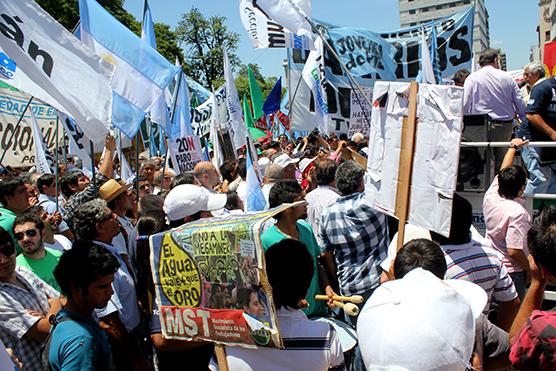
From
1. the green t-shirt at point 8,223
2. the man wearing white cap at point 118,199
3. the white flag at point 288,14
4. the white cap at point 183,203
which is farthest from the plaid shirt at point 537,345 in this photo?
the white flag at point 288,14

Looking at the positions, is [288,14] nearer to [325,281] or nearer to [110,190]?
[110,190]

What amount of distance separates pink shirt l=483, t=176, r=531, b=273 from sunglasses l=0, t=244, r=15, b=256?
10.8 feet

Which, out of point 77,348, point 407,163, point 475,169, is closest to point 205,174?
point 475,169

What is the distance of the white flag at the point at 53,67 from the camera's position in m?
3.78

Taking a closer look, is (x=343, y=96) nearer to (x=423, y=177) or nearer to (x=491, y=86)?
(x=491, y=86)

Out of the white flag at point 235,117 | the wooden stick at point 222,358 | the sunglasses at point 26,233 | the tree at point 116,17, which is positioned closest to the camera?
the wooden stick at point 222,358

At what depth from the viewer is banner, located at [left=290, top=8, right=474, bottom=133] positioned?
9.02m

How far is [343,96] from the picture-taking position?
9.57 metres

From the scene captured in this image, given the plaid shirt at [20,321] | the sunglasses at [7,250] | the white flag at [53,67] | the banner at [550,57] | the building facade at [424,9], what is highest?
the building facade at [424,9]

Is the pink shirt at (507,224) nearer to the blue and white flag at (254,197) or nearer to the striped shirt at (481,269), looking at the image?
the striped shirt at (481,269)

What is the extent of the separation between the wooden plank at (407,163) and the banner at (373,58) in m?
5.84

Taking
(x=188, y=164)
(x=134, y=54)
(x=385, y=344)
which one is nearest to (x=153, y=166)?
(x=188, y=164)

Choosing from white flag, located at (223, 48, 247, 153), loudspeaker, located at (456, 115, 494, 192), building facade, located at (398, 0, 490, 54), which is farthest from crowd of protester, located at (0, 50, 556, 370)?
building facade, located at (398, 0, 490, 54)

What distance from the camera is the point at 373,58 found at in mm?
9266
